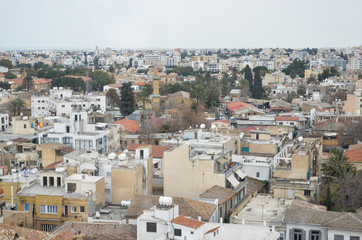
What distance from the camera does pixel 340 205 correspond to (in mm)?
23203

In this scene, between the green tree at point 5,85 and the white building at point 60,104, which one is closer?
the white building at point 60,104

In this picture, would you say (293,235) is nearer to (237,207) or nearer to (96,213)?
(237,207)

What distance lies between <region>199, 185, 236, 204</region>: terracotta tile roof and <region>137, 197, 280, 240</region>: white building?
150 inches

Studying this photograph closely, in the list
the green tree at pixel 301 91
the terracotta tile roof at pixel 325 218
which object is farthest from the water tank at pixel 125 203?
the green tree at pixel 301 91

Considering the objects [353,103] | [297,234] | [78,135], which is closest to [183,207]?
[297,234]

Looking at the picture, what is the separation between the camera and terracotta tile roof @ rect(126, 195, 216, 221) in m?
18.4

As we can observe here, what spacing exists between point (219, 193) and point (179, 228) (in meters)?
6.17

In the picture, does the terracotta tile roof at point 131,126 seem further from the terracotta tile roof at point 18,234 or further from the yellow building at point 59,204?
the terracotta tile roof at point 18,234

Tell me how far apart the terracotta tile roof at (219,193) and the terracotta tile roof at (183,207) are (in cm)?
149

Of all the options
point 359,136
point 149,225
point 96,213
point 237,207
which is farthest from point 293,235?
point 359,136

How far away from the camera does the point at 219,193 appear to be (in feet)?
70.4

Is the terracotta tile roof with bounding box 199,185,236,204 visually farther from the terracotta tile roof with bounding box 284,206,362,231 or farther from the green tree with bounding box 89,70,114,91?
the green tree with bounding box 89,70,114,91

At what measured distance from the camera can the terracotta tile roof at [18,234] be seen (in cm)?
1492

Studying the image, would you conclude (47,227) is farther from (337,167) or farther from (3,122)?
(3,122)
